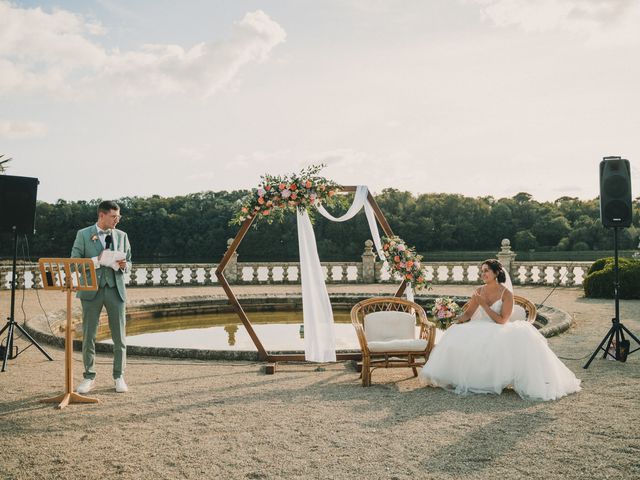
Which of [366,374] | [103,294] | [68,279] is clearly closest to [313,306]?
[366,374]

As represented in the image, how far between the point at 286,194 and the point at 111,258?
257 centimetres

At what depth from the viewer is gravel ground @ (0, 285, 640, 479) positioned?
369 centimetres

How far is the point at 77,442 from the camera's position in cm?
424

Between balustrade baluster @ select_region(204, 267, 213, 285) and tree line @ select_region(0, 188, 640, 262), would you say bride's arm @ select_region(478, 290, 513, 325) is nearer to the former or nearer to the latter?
A: balustrade baluster @ select_region(204, 267, 213, 285)

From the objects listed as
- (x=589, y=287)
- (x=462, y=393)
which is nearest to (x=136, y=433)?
(x=462, y=393)

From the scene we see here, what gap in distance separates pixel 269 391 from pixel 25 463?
99.5 inches

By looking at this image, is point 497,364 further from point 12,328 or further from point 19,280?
point 19,280

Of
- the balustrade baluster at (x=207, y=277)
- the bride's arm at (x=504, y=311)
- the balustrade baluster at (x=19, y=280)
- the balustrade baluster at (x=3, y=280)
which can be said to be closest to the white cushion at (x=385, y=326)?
the bride's arm at (x=504, y=311)

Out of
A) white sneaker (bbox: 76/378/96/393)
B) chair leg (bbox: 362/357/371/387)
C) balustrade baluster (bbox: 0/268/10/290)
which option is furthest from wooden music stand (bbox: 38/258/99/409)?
balustrade baluster (bbox: 0/268/10/290)

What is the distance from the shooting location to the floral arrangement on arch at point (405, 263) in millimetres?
7684

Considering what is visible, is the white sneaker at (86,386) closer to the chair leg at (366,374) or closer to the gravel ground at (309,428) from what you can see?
the gravel ground at (309,428)

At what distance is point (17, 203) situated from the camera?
7.48 metres

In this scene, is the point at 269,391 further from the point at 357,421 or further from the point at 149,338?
the point at 149,338

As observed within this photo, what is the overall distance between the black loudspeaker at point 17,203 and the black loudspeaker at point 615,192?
7.43 m
